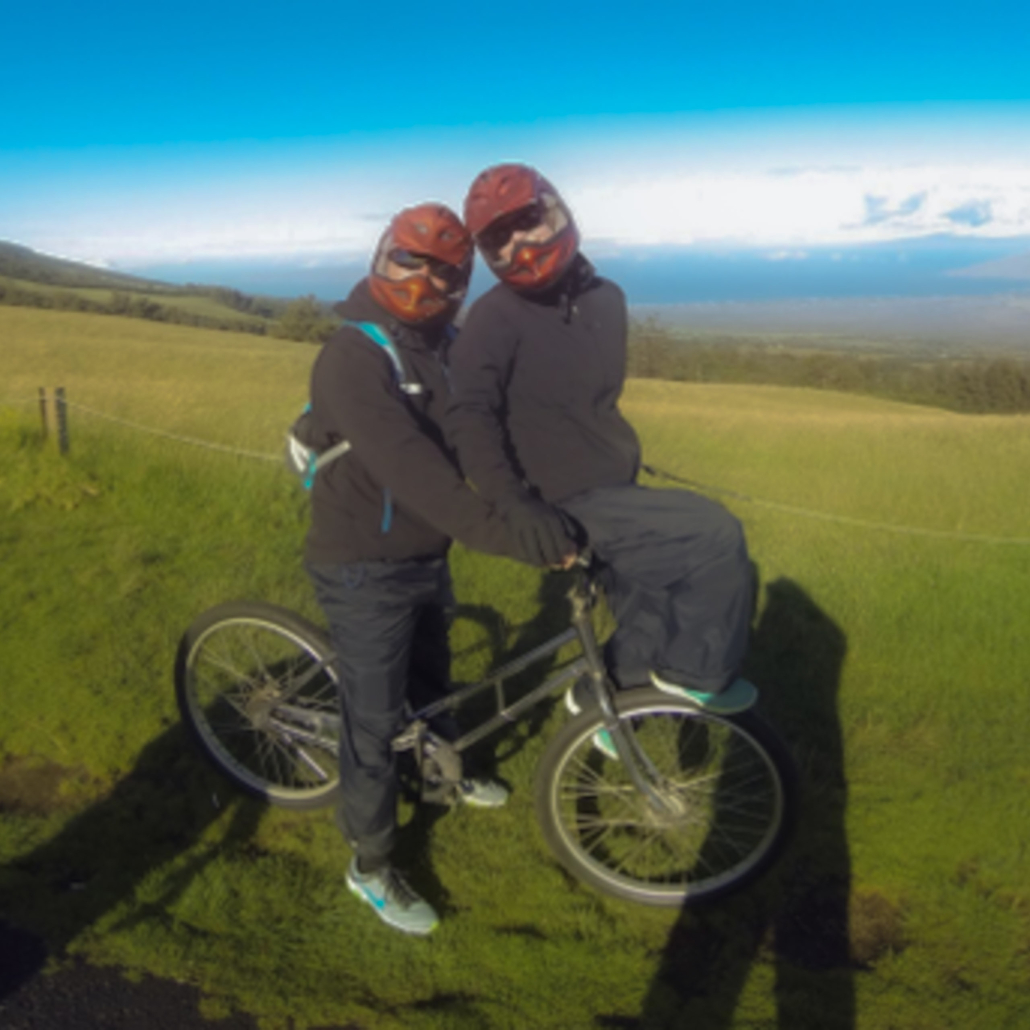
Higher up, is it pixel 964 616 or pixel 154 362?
pixel 154 362

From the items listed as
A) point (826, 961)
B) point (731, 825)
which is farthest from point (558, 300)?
point (826, 961)

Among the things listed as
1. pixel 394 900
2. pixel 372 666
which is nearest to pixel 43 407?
pixel 372 666

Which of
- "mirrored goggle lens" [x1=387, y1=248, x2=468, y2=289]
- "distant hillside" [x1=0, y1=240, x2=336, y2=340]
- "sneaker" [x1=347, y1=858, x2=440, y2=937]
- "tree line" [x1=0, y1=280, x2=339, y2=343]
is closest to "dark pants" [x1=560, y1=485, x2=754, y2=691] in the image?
"mirrored goggle lens" [x1=387, y1=248, x2=468, y2=289]

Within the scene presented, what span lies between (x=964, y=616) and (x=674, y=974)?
3849 mm

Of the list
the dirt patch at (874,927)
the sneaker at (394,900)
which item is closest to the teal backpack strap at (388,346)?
the sneaker at (394,900)

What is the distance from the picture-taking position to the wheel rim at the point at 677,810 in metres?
3.53

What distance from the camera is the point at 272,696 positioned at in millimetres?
4188

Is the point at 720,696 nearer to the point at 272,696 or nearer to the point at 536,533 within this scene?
the point at 536,533

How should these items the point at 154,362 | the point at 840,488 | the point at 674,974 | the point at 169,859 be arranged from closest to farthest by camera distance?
the point at 674,974 → the point at 169,859 → the point at 840,488 → the point at 154,362

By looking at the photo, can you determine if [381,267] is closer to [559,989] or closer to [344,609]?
[344,609]

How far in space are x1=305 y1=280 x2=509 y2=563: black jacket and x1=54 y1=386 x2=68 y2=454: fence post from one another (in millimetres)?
7362

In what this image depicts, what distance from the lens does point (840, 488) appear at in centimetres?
794

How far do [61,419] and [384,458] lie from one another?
8100 millimetres

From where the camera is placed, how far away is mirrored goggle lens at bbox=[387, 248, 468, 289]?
3018 mm
